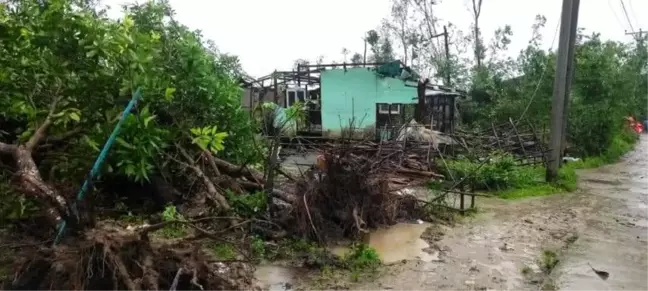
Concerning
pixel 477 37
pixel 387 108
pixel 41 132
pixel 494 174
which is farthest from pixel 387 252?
pixel 477 37

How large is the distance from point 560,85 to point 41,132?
1046 cm

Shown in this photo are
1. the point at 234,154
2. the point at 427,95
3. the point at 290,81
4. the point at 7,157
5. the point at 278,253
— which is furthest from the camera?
the point at 290,81

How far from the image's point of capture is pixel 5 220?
5.68m

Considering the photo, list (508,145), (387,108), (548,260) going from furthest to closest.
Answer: (387,108) → (508,145) → (548,260)

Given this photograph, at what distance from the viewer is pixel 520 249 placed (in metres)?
7.67

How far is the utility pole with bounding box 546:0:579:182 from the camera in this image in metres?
11.9

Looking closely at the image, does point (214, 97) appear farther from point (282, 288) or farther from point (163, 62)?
point (282, 288)

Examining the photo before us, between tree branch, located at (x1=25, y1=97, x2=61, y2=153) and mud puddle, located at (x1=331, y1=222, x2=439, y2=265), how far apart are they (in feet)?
12.0

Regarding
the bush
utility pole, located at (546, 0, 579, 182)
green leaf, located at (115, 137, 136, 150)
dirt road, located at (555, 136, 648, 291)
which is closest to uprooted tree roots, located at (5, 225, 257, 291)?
green leaf, located at (115, 137, 136, 150)

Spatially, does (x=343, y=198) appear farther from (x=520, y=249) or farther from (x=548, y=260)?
(x=548, y=260)

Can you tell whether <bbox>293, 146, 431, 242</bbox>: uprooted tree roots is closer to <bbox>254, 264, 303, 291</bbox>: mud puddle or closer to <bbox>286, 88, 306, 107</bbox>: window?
<bbox>254, 264, 303, 291</bbox>: mud puddle

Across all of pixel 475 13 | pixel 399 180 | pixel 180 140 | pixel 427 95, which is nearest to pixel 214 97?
pixel 180 140

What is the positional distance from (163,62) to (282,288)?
3.53 metres

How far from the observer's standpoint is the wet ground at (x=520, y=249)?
20.4 feet
